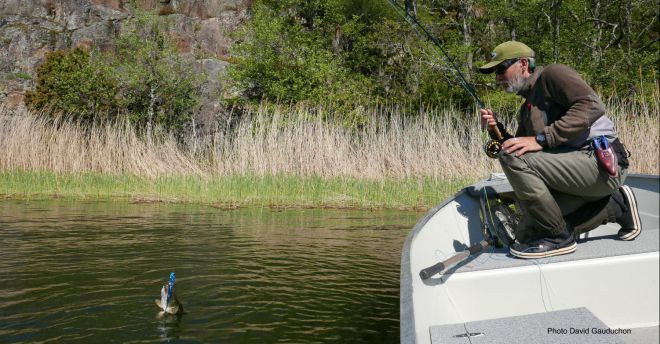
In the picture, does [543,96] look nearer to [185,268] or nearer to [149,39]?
[185,268]

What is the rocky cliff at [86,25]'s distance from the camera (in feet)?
100

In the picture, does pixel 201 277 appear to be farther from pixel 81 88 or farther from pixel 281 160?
pixel 81 88

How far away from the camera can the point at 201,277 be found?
617 cm

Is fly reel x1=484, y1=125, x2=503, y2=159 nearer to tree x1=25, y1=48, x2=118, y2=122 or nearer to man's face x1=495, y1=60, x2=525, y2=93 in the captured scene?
man's face x1=495, y1=60, x2=525, y2=93

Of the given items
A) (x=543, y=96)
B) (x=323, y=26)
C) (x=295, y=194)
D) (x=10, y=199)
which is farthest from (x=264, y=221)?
(x=323, y=26)

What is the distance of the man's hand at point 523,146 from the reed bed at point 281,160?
25.9 ft

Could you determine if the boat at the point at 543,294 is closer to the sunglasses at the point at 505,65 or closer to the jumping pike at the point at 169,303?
the sunglasses at the point at 505,65

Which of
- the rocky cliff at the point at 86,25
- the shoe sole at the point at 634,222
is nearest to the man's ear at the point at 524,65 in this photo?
the shoe sole at the point at 634,222

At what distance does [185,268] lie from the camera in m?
6.55

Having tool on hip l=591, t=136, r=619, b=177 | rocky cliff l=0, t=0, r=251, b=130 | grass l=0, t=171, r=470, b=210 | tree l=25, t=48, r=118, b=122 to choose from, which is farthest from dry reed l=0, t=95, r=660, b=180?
rocky cliff l=0, t=0, r=251, b=130

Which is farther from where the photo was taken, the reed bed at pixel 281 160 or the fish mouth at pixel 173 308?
the reed bed at pixel 281 160

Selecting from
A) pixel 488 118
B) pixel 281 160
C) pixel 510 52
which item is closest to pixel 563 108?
pixel 510 52

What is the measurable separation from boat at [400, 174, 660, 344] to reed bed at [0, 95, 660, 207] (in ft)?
26.3

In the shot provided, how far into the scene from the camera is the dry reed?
1280cm
